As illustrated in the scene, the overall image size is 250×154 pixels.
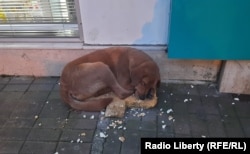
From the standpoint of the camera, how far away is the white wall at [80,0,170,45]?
9.32 ft

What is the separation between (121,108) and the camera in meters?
2.71

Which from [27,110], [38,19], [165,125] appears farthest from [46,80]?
[165,125]

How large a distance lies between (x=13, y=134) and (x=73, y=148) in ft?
2.02

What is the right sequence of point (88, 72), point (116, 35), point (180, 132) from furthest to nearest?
point (116, 35), point (88, 72), point (180, 132)

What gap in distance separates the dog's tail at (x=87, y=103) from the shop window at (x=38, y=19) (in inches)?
30.6

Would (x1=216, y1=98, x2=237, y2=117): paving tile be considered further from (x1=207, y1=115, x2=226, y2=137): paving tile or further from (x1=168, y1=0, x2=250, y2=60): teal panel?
(x1=168, y1=0, x2=250, y2=60): teal panel

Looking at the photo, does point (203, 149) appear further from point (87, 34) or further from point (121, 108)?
point (87, 34)

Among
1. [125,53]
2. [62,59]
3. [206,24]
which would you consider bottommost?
[62,59]

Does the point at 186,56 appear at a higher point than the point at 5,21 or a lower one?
lower

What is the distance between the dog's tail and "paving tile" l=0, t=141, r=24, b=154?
A: 1.95 feet

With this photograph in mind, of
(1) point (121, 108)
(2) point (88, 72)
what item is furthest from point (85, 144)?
(2) point (88, 72)

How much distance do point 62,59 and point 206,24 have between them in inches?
64.9

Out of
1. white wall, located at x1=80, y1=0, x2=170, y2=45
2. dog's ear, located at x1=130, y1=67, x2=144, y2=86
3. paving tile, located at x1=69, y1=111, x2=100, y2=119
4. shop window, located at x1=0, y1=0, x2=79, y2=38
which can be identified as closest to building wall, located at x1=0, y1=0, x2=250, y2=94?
white wall, located at x1=80, y1=0, x2=170, y2=45

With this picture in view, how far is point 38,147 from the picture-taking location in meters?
2.41
